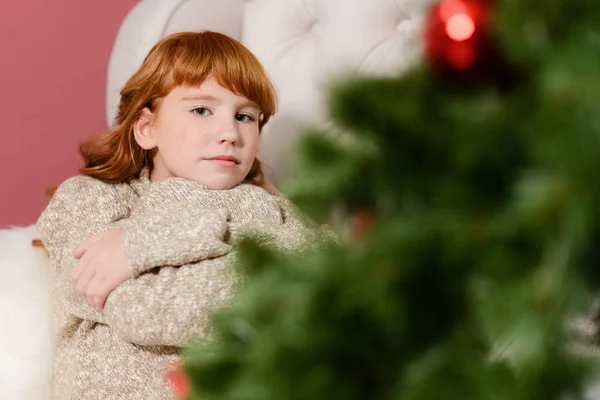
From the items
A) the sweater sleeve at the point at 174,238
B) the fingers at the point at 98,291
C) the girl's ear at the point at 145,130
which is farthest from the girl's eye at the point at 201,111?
the fingers at the point at 98,291

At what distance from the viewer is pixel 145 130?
1.29 metres

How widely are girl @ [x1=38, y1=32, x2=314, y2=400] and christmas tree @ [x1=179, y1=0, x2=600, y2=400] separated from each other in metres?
0.49

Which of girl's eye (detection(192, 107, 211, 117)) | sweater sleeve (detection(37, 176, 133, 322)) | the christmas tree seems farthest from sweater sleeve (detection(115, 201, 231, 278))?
the christmas tree

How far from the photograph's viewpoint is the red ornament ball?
39 cm

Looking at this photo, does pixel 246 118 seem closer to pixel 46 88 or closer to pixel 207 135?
pixel 207 135

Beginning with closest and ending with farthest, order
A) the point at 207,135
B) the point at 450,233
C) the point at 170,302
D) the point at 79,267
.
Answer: the point at 450,233 < the point at 170,302 < the point at 79,267 < the point at 207,135

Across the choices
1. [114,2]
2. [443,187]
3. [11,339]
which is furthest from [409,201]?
[114,2]

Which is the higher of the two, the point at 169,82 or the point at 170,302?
the point at 169,82

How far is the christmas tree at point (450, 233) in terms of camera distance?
336mm

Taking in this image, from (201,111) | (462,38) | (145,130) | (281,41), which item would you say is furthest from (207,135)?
(462,38)

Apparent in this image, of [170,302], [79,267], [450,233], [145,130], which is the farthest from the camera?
[145,130]

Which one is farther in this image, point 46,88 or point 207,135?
point 46,88

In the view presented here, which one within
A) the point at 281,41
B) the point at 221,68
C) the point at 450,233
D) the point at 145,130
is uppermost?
the point at 281,41

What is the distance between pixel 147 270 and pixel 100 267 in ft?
0.23
